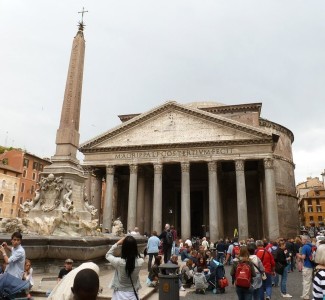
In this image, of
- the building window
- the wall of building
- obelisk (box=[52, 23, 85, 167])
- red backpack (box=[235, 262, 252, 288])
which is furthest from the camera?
the building window

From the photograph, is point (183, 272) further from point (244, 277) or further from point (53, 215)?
point (244, 277)

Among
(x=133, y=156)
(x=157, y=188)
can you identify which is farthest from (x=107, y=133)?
(x=157, y=188)

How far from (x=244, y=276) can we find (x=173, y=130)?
781 inches

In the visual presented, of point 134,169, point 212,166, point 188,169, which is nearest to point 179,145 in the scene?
point 188,169

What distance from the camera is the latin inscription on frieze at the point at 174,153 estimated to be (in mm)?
22766

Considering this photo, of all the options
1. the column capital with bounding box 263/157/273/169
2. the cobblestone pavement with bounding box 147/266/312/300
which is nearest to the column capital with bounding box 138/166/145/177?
the column capital with bounding box 263/157/273/169

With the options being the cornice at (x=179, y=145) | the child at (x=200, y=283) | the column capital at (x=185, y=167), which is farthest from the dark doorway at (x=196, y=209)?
the child at (x=200, y=283)

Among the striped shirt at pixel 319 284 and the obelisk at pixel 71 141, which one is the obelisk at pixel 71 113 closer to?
the obelisk at pixel 71 141

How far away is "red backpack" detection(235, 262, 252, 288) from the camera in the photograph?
4441mm

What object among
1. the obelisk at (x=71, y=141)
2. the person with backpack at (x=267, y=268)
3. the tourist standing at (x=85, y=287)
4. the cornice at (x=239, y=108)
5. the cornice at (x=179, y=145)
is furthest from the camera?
the cornice at (x=239, y=108)

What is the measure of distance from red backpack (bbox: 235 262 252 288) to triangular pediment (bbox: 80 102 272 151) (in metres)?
18.4

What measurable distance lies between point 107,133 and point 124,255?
2230 centimetres

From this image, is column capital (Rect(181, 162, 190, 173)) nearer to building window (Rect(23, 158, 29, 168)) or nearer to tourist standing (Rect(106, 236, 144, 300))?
tourist standing (Rect(106, 236, 144, 300))

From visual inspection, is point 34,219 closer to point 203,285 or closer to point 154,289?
point 154,289
